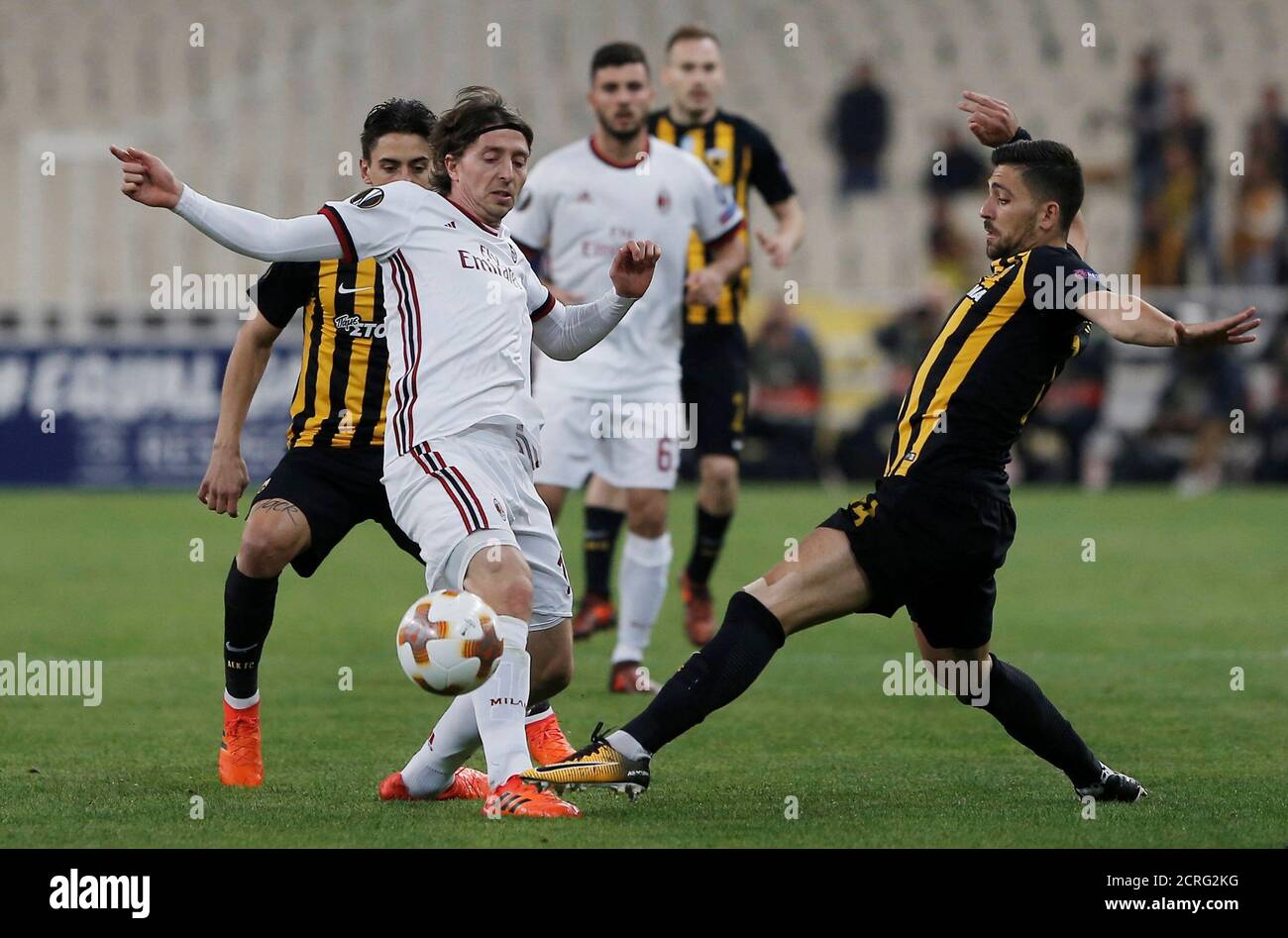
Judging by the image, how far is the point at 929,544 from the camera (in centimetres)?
564

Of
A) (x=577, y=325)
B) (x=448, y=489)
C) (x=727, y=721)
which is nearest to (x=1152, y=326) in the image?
(x=577, y=325)

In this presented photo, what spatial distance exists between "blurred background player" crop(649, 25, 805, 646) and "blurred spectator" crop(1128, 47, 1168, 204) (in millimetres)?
12878

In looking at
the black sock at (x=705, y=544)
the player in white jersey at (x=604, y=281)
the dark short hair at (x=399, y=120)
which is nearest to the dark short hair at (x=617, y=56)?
the player in white jersey at (x=604, y=281)

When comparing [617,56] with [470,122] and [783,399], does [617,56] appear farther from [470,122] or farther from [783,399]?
[783,399]

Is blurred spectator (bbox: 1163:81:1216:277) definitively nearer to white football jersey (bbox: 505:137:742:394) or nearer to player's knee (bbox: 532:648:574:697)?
white football jersey (bbox: 505:137:742:394)

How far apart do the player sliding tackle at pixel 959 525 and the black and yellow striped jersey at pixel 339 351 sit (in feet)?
4.83

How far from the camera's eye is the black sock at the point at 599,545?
10.1 metres

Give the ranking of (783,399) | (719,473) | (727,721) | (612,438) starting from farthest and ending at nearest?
(783,399) < (719,473) < (612,438) < (727,721)

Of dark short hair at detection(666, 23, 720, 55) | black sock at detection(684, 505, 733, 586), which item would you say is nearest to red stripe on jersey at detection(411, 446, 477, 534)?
black sock at detection(684, 505, 733, 586)

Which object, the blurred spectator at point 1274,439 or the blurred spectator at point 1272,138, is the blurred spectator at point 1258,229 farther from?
the blurred spectator at point 1274,439

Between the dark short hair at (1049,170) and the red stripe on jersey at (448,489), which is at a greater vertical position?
the dark short hair at (1049,170)

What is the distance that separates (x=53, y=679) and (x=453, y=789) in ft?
10.9
